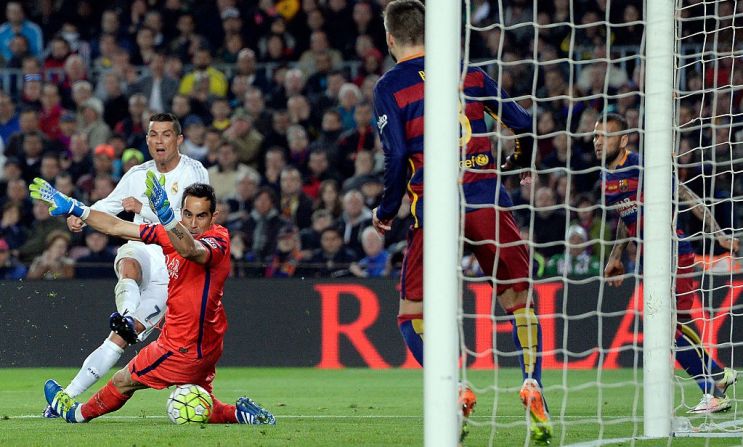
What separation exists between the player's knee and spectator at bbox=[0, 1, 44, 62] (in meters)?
8.54

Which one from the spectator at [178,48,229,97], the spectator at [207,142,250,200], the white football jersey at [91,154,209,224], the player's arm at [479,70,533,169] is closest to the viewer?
the player's arm at [479,70,533,169]

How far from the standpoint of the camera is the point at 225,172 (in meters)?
13.8

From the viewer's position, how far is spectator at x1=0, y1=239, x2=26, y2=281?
12.6 meters

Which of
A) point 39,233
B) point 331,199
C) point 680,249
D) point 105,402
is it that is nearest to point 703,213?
point 680,249

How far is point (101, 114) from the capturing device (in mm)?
14883

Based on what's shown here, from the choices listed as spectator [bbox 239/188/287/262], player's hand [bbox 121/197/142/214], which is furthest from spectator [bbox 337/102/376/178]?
player's hand [bbox 121/197/142/214]

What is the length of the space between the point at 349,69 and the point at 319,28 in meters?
0.62

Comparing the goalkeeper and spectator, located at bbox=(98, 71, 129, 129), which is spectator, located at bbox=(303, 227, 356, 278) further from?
the goalkeeper

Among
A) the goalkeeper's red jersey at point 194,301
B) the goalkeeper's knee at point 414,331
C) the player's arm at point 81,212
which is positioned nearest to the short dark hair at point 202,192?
the goalkeeper's red jersey at point 194,301

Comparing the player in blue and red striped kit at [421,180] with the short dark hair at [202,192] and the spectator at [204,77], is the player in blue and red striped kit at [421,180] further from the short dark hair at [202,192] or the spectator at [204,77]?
the spectator at [204,77]

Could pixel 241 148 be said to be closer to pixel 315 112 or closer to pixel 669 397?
pixel 315 112

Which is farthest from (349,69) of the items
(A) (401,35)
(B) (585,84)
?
(A) (401,35)

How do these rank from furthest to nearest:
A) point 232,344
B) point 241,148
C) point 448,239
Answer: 1. point 241,148
2. point 232,344
3. point 448,239

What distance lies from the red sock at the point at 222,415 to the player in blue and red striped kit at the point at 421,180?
1181mm
